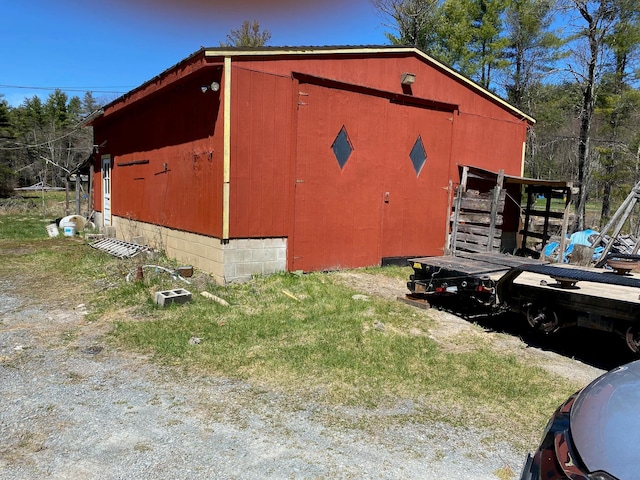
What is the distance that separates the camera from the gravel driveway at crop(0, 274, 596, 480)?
2799 millimetres

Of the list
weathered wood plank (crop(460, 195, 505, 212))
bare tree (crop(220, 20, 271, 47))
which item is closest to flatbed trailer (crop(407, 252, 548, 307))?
weathered wood plank (crop(460, 195, 505, 212))

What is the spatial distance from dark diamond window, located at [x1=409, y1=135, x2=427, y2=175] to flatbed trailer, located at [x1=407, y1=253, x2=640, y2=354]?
3.65 meters

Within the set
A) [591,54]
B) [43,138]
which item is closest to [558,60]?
[591,54]

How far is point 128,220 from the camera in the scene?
1187cm

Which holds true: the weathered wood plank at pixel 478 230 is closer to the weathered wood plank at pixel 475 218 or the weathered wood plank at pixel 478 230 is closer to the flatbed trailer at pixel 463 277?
the weathered wood plank at pixel 475 218

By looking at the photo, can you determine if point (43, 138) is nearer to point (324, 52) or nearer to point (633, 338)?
point (324, 52)

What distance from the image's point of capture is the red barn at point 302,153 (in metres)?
7.46

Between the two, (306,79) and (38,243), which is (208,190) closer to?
(306,79)

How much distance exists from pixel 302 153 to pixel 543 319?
4.84 meters

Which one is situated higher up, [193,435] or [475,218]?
[475,218]

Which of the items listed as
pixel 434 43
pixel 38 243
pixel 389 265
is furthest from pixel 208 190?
pixel 434 43

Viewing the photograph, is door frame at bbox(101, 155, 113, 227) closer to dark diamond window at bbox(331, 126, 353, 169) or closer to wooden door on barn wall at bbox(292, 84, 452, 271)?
wooden door on barn wall at bbox(292, 84, 452, 271)

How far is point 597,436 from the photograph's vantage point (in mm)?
1794

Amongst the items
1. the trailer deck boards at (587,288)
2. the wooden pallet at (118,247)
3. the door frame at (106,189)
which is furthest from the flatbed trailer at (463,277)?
the door frame at (106,189)
